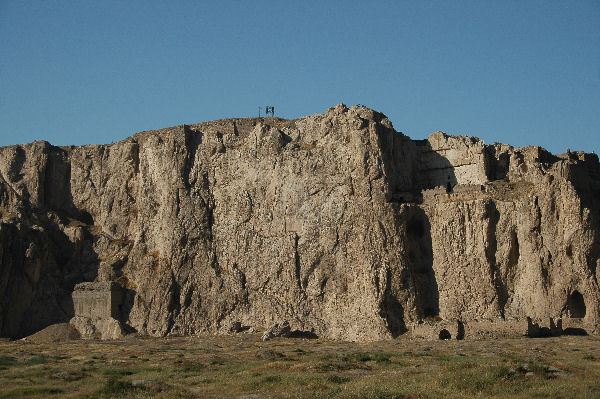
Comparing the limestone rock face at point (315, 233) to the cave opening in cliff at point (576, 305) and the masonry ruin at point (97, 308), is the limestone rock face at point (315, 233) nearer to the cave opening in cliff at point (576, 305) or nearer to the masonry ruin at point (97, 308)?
the cave opening in cliff at point (576, 305)

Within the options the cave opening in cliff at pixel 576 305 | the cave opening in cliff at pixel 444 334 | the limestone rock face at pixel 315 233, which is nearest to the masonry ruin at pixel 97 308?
the limestone rock face at pixel 315 233

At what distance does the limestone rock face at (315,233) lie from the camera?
2064 inches

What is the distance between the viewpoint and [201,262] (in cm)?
5909

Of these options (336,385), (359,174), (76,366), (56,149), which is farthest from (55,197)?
(336,385)

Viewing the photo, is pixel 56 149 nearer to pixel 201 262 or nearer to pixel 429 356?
pixel 201 262

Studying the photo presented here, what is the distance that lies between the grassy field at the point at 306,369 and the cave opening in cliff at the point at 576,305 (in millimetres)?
3748

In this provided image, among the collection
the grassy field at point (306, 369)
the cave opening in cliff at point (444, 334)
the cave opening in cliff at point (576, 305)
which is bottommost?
the grassy field at point (306, 369)

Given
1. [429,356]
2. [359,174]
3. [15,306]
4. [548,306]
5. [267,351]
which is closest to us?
[429,356]

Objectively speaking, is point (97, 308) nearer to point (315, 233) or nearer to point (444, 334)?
point (315, 233)

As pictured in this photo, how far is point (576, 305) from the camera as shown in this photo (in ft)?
170

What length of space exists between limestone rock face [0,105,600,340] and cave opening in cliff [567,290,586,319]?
0.10 m

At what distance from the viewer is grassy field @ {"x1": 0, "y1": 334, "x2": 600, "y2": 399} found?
30.1 metres

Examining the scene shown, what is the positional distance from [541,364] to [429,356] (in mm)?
6851

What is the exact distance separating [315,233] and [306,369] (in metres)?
20.7
